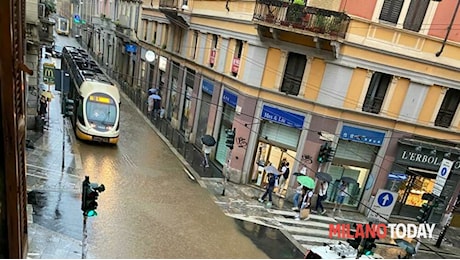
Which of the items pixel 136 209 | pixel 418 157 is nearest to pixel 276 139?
pixel 418 157

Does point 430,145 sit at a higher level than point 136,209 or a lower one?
higher

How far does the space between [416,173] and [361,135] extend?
331cm

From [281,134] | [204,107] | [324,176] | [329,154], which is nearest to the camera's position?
[324,176]

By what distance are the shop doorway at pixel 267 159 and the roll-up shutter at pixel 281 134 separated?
0.30 metres

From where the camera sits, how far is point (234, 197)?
15688mm

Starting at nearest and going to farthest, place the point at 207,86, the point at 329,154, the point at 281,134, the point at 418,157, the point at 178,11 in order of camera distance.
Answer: the point at 329,154 < the point at 418,157 < the point at 281,134 < the point at 207,86 < the point at 178,11

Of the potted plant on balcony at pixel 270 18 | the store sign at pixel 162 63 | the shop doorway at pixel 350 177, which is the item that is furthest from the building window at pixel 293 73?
the store sign at pixel 162 63

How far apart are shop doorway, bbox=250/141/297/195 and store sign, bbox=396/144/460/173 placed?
463 centimetres

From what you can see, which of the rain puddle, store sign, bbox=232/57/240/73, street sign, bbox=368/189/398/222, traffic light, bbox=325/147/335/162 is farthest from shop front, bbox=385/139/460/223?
store sign, bbox=232/57/240/73

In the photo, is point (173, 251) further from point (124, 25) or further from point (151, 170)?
point (124, 25)

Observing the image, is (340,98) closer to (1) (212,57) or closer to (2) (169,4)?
(1) (212,57)

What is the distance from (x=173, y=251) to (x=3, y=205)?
735cm

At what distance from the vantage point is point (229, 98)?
719 inches

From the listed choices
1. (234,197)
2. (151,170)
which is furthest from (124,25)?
(234,197)
